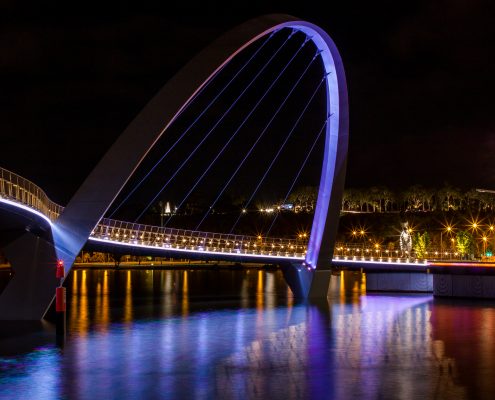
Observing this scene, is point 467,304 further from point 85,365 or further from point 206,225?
point 206,225

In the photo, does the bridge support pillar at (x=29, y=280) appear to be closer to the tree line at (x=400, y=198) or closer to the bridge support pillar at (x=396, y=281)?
the bridge support pillar at (x=396, y=281)

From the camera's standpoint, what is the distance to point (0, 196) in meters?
23.9

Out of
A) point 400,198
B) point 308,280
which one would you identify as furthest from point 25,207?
point 400,198

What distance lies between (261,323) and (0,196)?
1266cm

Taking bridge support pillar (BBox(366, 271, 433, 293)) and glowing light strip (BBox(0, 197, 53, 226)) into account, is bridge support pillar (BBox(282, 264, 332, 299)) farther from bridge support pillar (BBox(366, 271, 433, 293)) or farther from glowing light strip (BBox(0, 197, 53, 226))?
glowing light strip (BBox(0, 197, 53, 226))

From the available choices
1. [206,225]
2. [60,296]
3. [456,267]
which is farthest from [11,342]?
[206,225]

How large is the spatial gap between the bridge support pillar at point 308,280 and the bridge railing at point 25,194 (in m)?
18.2

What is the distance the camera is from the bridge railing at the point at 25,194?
25.2 meters

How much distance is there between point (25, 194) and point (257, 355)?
33.0 feet

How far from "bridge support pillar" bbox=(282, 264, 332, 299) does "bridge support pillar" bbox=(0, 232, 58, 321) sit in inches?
724

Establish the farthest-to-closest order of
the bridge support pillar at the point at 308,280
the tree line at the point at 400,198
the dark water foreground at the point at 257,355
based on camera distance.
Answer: the tree line at the point at 400,198 → the bridge support pillar at the point at 308,280 → the dark water foreground at the point at 257,355

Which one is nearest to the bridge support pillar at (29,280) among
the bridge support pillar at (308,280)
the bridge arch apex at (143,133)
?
the bridge arch apex at (143,133)

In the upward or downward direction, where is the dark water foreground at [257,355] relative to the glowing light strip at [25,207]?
downward

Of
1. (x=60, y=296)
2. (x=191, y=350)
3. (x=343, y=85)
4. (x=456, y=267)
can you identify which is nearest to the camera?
(x=191, y=350)
